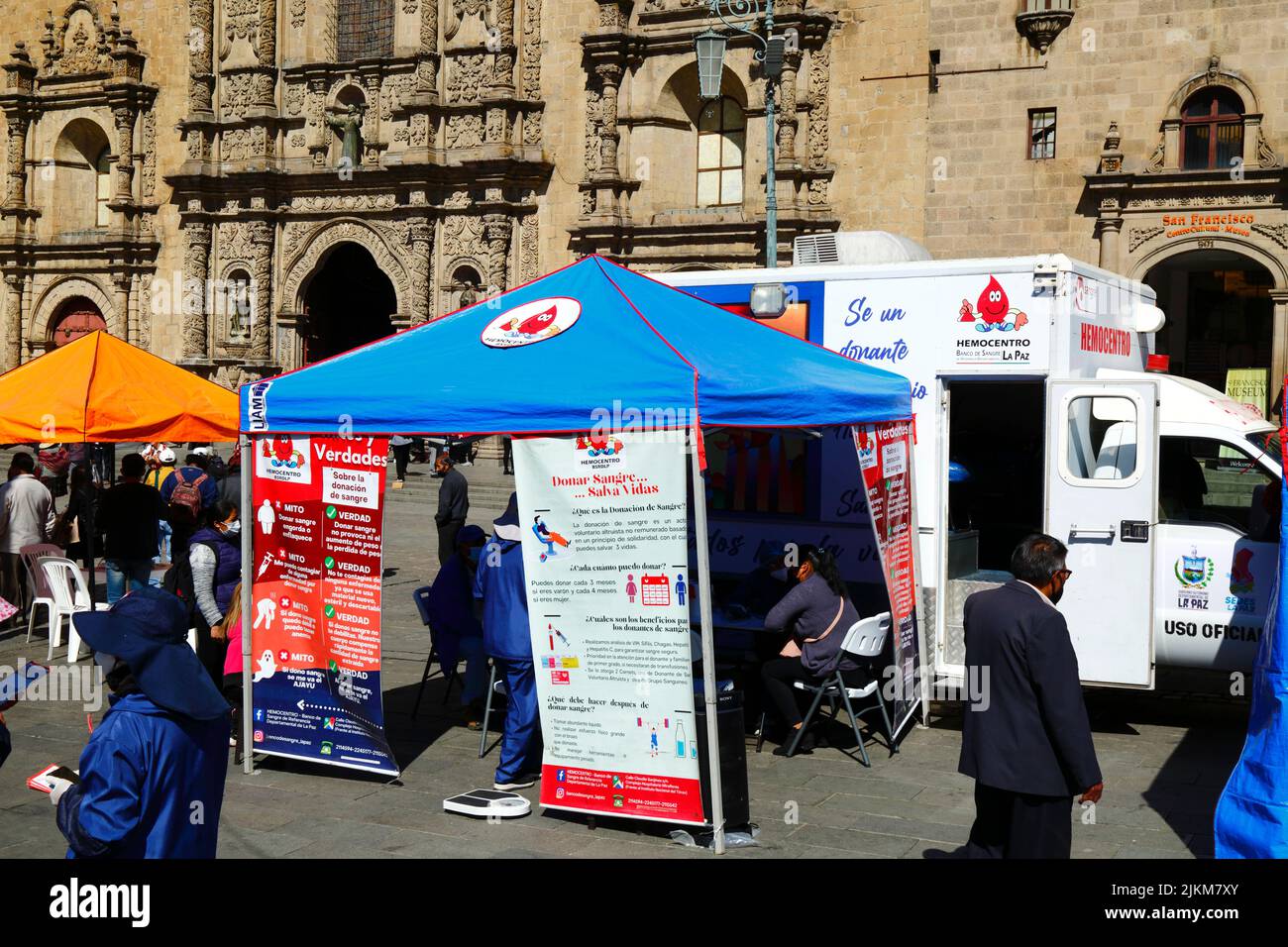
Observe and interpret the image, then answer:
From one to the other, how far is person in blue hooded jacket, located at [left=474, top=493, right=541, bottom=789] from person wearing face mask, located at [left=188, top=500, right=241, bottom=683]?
215cm

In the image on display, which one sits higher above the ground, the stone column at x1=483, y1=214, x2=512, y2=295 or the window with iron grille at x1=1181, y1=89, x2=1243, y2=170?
the window with iron grille at x1=1181, y1=89, x2=1243, y2=170

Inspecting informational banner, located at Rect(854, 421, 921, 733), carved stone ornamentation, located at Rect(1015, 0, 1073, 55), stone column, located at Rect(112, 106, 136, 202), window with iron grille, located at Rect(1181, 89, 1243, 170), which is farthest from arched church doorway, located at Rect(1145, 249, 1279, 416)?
stone column, located at Rect(112, 106, 136, 202)

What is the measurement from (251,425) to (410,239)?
2470cm

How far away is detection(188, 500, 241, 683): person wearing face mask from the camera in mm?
9555

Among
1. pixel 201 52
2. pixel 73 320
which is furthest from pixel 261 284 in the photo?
pixel 73 320

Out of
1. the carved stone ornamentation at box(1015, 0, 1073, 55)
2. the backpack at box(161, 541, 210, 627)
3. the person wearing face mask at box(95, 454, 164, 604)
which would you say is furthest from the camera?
the carved stone ornamentation at box(1015, 0, 1073, 55)

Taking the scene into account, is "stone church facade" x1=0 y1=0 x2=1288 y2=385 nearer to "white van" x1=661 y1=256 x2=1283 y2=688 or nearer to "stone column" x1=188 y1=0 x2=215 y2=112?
"stone column" x1=188 y1=0 x2=215 y2=112

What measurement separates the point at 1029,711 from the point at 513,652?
3.56 meters

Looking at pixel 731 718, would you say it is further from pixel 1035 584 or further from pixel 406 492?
pixel 406 492

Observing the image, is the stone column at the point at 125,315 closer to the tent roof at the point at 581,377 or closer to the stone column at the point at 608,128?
the stone column at the point at 608,128

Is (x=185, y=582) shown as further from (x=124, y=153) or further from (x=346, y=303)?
(x=124, y=153)

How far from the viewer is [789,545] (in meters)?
10.5

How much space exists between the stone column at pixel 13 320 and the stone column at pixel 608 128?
707 inches

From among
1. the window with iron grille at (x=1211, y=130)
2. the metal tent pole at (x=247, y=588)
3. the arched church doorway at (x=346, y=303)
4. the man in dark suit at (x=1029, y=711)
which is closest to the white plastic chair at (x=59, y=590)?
the metal tent pole at (x=247, y=588)
